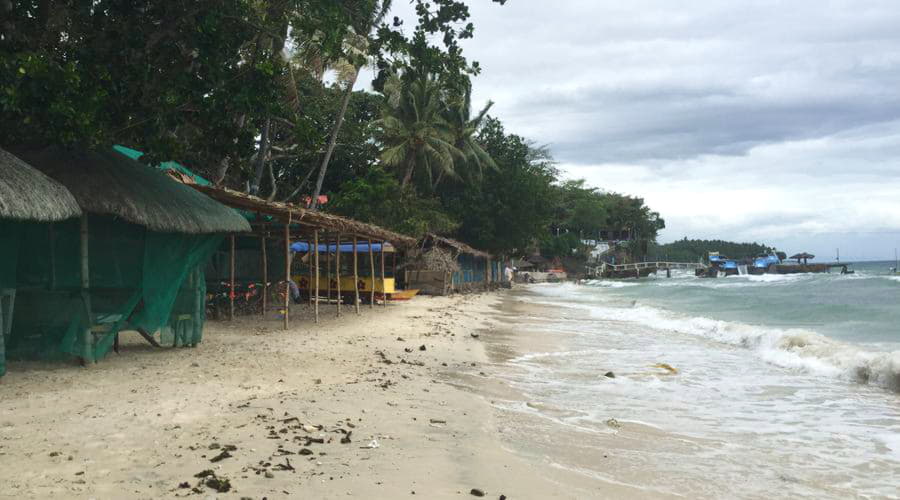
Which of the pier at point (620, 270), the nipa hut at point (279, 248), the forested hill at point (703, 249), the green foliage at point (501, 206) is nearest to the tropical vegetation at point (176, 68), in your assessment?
the nipa hut at point (279, 248)

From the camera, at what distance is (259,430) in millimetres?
4820

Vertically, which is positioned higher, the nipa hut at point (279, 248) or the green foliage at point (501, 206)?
the green foliage at point (501, 206)

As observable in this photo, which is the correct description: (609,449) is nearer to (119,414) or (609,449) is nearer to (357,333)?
(119,414)

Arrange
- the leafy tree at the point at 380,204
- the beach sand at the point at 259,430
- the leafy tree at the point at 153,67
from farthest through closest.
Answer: the leafy tree at the point at 380,204 → the leafy tree at the point at 153,67 → the beach sand at the point at 259,430

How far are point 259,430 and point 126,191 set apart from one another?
3655mm

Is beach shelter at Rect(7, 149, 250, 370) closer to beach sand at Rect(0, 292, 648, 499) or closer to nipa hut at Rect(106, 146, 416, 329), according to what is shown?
beach sand at Rect(0, 292, 648, 499)

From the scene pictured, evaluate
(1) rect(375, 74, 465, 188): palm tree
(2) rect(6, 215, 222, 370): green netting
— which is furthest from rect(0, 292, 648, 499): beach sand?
(1) rect(375, 74, 465, 188): palm tree

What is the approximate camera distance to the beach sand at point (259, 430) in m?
3.79

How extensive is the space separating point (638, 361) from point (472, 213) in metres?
25.6

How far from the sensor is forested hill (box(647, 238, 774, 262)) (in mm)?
105562

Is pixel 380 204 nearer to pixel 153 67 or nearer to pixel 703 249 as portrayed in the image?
pixel 153 67

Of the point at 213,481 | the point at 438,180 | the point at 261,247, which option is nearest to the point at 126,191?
the point at 213,481

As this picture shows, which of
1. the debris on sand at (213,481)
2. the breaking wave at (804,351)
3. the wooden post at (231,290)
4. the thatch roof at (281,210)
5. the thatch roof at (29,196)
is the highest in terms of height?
the thatch roof at (281,210)

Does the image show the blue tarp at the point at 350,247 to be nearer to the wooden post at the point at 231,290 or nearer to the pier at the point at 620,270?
the wooden post at the point at 231,290
